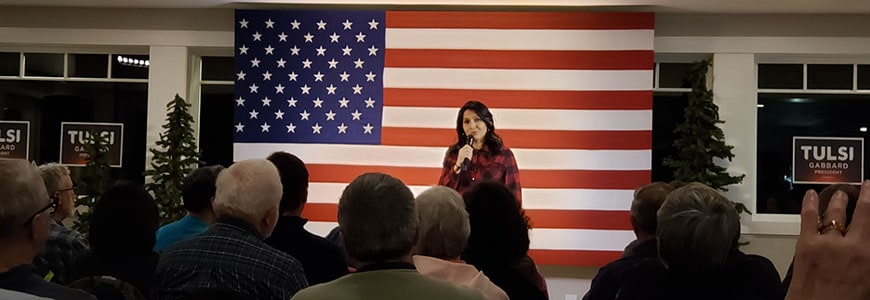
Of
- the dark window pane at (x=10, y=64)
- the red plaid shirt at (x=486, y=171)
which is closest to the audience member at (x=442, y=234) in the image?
the red plaid shirt at (x=486, y=171)

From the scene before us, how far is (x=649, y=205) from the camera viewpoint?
11.0 feet

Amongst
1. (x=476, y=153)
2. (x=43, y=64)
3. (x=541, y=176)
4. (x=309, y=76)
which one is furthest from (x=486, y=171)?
Result: (x=43, y=64)

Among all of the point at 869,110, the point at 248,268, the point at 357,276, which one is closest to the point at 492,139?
the point at 869,110

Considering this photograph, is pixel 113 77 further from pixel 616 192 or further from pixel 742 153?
pixel 742 153

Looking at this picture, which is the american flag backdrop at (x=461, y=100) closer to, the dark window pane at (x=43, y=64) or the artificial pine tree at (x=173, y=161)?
the artificial pine tree at (x=173, y=161)

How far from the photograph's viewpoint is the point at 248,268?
2.50 meters

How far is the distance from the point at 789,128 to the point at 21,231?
656cm

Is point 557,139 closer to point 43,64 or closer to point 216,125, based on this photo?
point 216,125

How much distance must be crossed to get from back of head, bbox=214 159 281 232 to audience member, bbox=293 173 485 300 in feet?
1.97

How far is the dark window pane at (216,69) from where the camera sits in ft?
25.0

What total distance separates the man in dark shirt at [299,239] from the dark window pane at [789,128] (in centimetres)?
516

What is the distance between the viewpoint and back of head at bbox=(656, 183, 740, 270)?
2.36m

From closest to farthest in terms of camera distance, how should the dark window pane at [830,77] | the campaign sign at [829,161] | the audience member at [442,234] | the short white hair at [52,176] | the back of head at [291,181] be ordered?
1. the audience member at [442,234]
2. the back of head at [291,181]
3. the short white hair at [52,176]
4. the campaign sign at [829,161]
5. the dark window pane at [830,77]

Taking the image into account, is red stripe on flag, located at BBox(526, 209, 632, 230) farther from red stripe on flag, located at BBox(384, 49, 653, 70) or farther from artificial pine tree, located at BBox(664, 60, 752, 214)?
red stripe on flag, located at BBox(384, 49, 653, 70)
